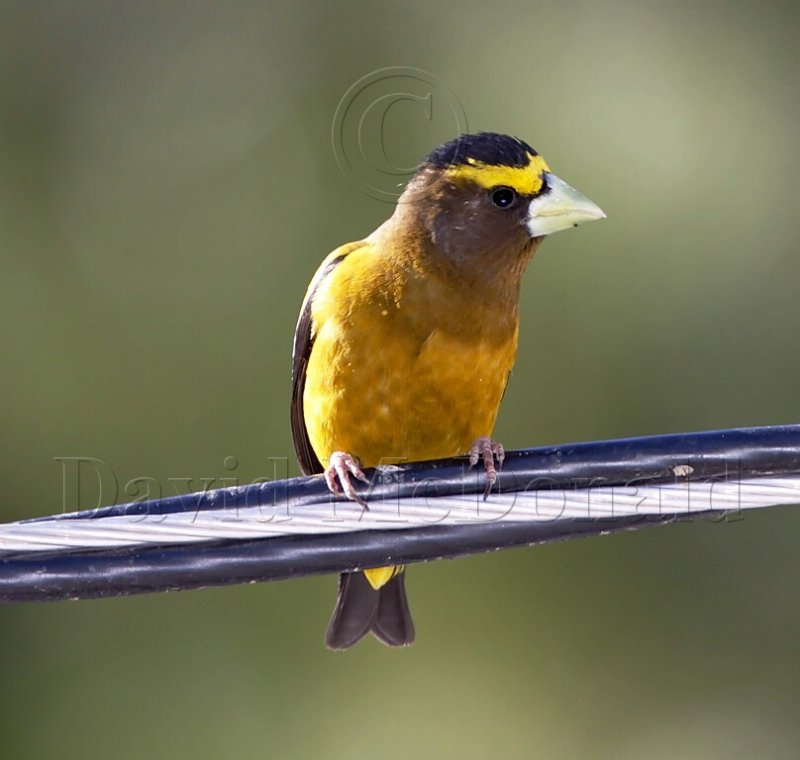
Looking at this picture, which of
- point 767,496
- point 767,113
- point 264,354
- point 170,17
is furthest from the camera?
point 170,17

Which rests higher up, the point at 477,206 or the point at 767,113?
the point at 767,113

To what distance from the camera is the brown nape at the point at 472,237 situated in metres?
4.43

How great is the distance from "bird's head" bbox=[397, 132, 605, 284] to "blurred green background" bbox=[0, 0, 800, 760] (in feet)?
11.5

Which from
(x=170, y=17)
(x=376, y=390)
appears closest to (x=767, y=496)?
(x=376, y=390)

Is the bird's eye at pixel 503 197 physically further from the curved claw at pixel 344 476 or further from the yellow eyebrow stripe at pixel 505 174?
the curved claw at pixel 344 476

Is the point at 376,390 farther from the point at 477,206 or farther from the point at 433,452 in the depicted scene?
the point at 477,206

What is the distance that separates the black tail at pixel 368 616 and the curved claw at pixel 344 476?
66 cm

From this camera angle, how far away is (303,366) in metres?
4.76

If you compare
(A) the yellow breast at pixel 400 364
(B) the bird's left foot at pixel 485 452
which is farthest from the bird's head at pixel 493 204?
(B) the bird's left foot at pixel 485 452

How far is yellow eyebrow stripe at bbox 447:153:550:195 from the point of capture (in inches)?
178

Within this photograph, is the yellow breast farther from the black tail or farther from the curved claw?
the black tail

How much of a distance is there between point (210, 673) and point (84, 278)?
2757mm

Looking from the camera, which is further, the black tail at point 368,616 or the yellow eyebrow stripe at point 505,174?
the black tail at point 368,616

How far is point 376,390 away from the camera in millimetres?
4270
